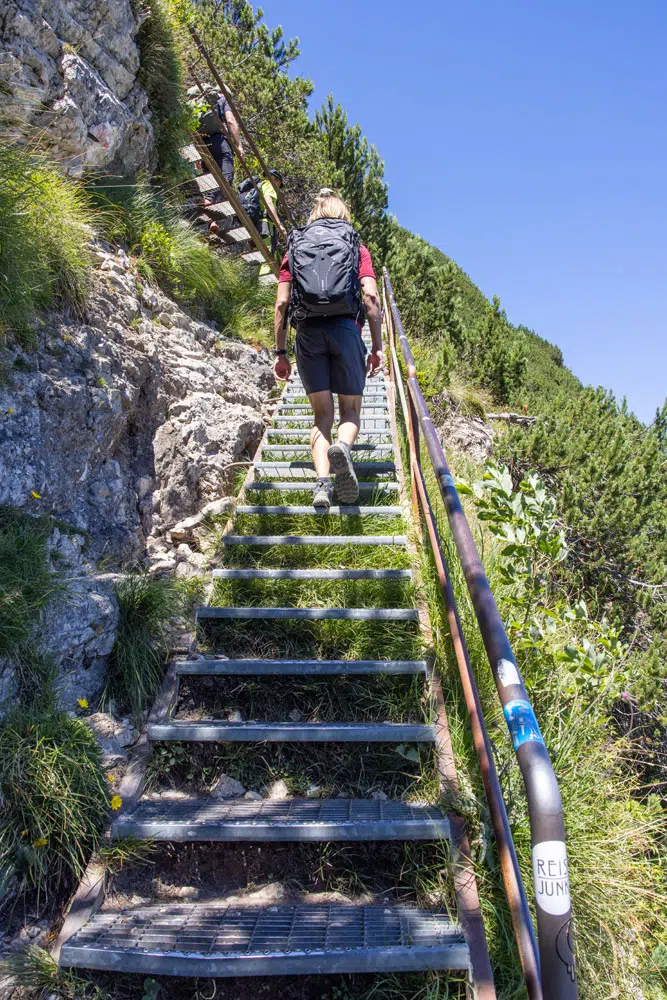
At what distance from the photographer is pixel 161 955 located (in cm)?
193

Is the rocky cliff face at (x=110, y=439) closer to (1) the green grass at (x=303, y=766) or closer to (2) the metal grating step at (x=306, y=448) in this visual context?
(2) the metal grating step at (x=306, y=448)

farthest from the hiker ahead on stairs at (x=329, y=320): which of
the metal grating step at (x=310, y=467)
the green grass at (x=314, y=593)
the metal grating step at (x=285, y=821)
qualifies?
the metal grating step at (x=285, y=821)

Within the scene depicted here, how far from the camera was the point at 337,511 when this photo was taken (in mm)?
4352

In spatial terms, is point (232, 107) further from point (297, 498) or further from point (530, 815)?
point (530, 815)

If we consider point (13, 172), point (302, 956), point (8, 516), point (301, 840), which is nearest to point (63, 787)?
point (301, 840)

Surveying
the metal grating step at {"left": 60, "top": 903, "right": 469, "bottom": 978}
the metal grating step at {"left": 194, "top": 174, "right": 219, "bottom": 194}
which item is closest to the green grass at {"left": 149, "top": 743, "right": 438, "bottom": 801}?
the metal grating step at {"left": 60, "top": 903, "right": 469, "bottom": 978}

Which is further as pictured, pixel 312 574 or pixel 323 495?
pixel 323 495

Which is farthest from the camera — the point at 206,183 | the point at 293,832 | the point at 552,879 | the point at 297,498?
the point at 206,183

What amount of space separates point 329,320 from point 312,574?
5.34 feet

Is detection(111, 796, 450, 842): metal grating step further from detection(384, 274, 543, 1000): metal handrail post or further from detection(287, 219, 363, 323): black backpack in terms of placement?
detection(287, 219, 363, 323): black backpack

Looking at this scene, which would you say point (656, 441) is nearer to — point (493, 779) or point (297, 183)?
point (493, 779)

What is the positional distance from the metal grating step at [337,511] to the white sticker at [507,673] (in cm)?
289

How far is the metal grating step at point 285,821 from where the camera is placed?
232cm

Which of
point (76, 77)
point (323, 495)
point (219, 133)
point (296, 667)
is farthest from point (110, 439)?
point (219, 133)
